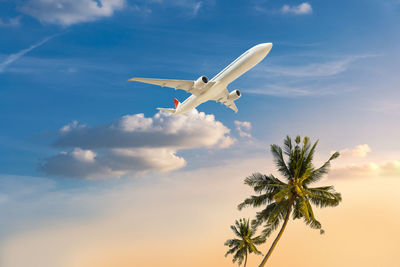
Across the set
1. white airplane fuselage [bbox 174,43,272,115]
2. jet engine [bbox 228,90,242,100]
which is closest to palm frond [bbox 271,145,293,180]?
white airplane fuselage [bbox 174,43,272,115]

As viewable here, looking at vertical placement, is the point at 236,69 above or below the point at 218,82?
below

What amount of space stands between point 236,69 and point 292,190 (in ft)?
59.3

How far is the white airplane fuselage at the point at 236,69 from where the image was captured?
3819cm

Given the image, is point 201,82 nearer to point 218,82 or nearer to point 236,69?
point 218,82

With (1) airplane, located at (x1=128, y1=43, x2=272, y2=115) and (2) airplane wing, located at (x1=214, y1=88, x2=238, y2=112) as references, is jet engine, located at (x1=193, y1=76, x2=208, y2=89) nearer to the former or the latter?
(1) airplane, located at (x1=128, y1=43, x2=272, y2=115)

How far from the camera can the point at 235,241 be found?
4338cm

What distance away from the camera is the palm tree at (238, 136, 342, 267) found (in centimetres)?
2595

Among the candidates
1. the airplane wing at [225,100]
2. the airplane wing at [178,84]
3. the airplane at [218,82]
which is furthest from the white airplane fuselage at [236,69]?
the airplane wing at [225,100]

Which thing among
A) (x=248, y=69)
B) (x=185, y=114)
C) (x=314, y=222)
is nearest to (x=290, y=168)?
(x=314, y=222)

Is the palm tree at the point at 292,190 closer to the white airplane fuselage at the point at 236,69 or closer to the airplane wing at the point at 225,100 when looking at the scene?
the white airplane fuselage at the point at 236,69

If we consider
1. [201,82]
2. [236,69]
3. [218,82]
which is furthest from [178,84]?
[236,69]

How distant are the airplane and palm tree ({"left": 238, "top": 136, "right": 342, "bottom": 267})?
14.5 m

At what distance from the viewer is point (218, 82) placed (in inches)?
1639

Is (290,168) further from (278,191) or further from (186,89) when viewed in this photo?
(186,89)
